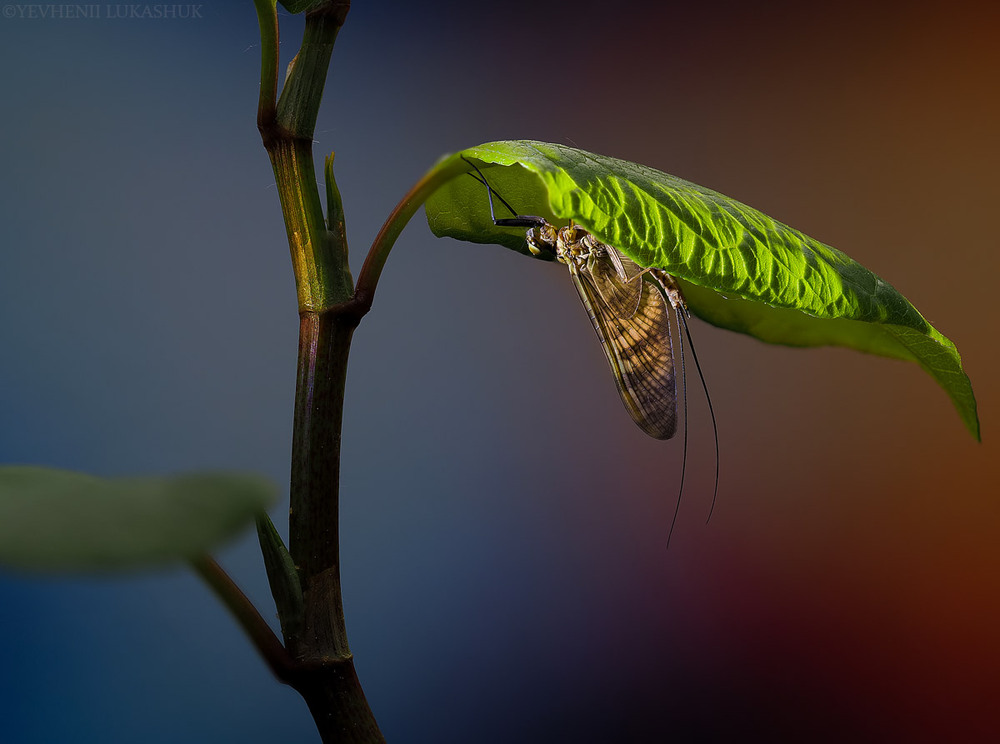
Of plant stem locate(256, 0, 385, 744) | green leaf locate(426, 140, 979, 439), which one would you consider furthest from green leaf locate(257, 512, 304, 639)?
green leaf locate(426, 140, 979, 439)

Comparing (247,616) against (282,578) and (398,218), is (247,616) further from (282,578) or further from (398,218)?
(398,218)

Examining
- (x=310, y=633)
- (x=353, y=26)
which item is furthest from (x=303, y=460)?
(x=353, y=26)

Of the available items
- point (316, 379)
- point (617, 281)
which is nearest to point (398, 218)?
point (316, 379)

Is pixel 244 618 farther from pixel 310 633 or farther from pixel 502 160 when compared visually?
pixel 502 160

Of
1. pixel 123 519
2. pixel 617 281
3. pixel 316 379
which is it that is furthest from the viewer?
pixel 617 281

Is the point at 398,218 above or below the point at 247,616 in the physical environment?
above

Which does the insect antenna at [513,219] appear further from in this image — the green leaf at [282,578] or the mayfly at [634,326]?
the green leaf at [282,578]
